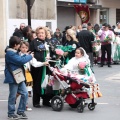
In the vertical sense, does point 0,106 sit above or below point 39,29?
below

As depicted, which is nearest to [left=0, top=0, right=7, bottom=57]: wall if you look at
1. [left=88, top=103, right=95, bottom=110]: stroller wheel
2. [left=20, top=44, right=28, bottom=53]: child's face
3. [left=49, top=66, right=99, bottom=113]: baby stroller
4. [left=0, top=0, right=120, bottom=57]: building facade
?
[left=0, top=0, right=120, bottom=57]: building facade

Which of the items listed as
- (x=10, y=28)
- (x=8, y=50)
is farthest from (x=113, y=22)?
(x=8, y=50)

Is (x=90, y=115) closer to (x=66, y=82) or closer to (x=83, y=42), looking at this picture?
(x=66, y=82)

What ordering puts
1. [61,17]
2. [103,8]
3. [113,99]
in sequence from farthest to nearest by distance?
[103,8], [61,17], [113,99]

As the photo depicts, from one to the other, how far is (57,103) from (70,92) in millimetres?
377

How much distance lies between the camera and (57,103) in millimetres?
9938

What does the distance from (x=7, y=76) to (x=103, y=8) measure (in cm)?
2709

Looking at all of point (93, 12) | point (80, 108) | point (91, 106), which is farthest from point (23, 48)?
point (93, 12)

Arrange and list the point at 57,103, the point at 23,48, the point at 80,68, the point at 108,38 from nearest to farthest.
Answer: the point at 23,48
the point at 57,103
the point at 80,68
the point at 108,38

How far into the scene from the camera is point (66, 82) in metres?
9.91

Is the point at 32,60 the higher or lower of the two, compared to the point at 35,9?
lower

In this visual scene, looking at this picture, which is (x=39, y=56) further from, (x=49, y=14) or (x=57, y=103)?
(x=49, y=14)

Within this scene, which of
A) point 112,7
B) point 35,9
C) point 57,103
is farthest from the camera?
point 112,7

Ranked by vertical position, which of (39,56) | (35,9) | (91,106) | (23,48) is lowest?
(91,106)
